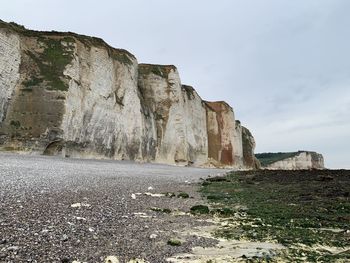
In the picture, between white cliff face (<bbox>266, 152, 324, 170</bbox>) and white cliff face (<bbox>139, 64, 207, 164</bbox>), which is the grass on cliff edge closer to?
white cliff face (<bbox>139, 64, 207, 164</bbox>)

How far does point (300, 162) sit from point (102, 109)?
3503 inches

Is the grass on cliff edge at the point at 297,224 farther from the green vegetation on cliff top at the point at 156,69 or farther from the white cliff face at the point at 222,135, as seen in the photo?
the white cliff face at the point at 222,135

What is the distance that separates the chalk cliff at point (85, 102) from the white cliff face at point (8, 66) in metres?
0.08

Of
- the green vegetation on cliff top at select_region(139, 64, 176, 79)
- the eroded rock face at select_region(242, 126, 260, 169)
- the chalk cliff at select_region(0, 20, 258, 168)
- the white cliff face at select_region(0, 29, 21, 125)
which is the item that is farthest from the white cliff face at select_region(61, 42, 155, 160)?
the eroded rock face at select_region(242, 126, 260, 169)

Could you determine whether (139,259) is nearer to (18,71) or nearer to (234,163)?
(18,71)

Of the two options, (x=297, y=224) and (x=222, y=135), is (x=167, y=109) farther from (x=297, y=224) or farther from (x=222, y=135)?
(x=297, y=224)


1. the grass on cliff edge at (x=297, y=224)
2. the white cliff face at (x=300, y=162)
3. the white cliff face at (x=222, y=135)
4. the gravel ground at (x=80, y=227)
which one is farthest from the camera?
the white cliff face at (x=300, y=162)

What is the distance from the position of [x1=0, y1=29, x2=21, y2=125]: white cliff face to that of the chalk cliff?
78 millimetres

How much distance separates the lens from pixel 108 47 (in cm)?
4184

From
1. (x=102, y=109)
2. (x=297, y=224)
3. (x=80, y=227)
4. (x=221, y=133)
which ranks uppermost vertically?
(x=221, y=133)

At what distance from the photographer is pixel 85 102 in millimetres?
35812

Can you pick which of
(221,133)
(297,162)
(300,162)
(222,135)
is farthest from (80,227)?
(300,162)

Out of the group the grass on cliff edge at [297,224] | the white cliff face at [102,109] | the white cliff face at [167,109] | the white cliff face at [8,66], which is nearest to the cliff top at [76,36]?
the white cliff face at [102,109]

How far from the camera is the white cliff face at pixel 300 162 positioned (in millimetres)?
111075
